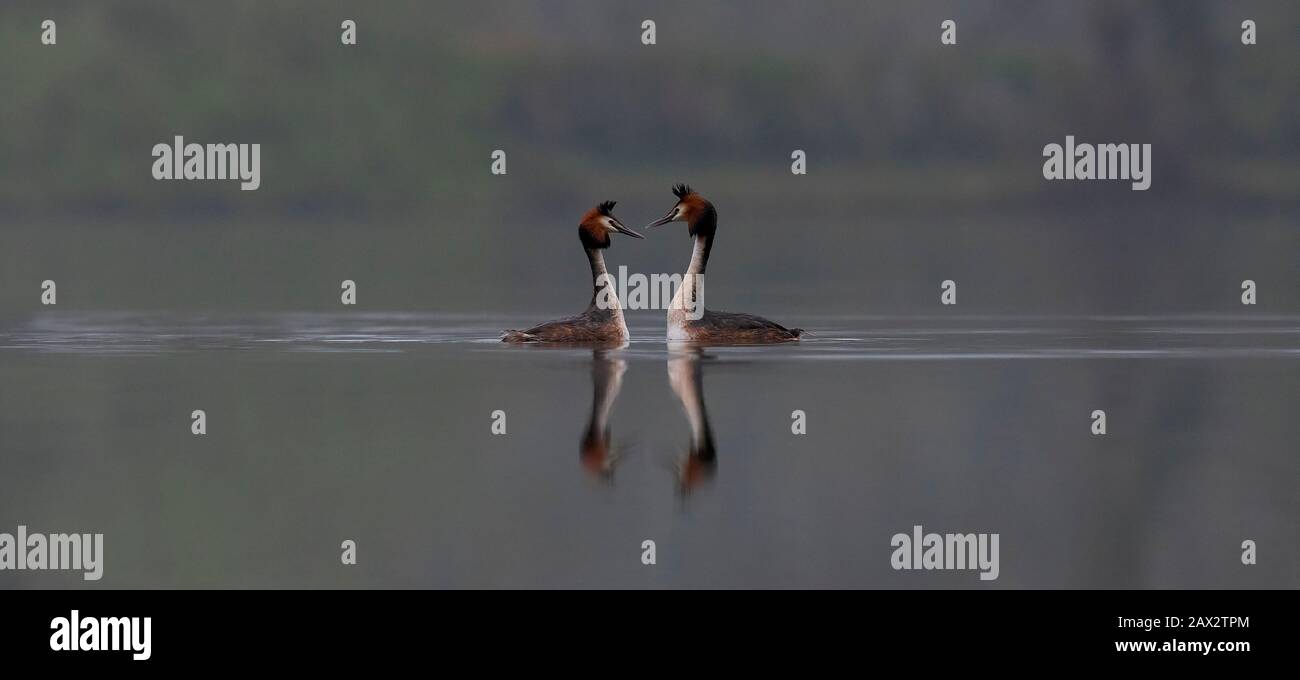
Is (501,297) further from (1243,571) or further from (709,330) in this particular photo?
(1243,571)

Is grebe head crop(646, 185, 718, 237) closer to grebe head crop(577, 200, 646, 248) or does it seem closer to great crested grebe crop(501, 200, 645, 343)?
grebe head crop(577, 200, 646, 248)

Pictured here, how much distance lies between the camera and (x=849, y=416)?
60.8 feet

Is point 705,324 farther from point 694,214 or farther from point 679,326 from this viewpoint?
point 694,214

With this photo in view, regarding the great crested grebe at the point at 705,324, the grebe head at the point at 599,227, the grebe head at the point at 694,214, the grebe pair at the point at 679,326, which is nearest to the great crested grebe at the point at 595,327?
the grebe pair at the point at 679,326

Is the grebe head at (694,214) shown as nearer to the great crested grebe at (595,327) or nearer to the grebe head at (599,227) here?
the grebe head at (599,227)

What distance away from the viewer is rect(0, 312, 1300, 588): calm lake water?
1382 cm

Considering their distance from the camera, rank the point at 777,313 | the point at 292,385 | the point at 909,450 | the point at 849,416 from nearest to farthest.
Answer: the point at 909,450 < the point at 849,416 < the point at 292,385 < the point at 777,313

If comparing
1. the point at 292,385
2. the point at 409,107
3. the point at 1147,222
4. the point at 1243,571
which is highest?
the point at 409,107

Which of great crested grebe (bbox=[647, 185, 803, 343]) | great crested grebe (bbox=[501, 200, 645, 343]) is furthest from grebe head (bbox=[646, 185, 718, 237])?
great crested grebe (bbox=[501, 200, 645, 343])

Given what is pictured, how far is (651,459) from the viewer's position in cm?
1636

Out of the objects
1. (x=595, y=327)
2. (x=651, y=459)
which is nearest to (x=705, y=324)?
(x=595, y=327)

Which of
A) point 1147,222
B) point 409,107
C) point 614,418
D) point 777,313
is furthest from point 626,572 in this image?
point 409,107

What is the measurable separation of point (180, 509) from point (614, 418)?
14.9 ft

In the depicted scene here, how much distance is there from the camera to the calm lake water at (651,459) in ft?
45.3
